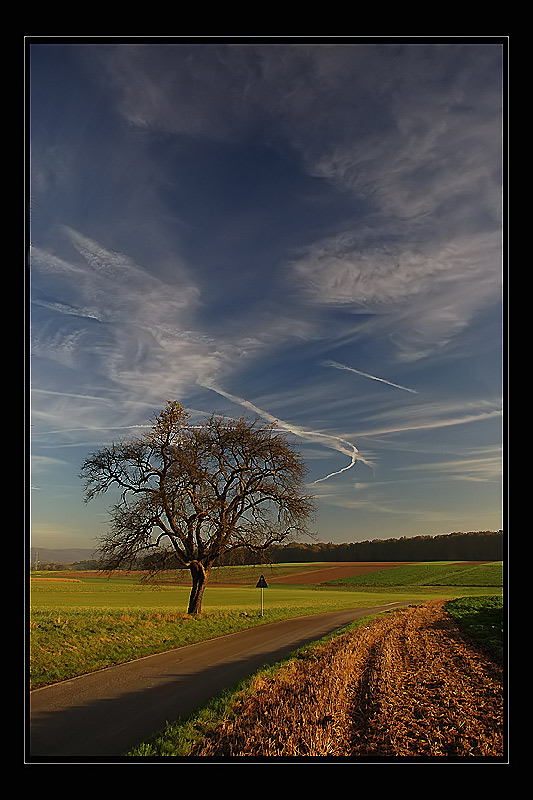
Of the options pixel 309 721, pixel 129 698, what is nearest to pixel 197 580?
pixel 129 698

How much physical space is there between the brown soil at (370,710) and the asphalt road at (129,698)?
47.3 inches

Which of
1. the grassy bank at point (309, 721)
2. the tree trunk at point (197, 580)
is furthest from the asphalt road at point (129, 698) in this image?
the tree trunk at point (197, 580)

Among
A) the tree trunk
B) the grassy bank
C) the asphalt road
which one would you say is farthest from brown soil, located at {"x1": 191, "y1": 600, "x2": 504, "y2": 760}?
the tree trunk

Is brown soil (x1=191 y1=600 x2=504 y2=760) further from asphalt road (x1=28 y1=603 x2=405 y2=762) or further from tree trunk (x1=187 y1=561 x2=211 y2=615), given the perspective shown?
tree trunk (x1=187 y1=561 x2=211 y2=615)

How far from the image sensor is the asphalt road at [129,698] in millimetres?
7574

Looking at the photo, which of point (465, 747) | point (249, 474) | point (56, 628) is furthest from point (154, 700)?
point (249, 474)

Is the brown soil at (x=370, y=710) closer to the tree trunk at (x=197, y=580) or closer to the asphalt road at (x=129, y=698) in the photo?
the asphalt road at (x=129, y=698)

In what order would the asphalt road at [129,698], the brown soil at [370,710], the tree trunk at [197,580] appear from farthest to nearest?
the tree trunk at [197,580]
the asphalt road at [129,698]
the brown soil at [370,710]

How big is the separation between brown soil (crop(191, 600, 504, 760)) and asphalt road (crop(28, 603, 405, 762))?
1.20 metres

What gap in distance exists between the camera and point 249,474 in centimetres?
2450

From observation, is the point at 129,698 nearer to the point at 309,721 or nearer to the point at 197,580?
→ the point at 309,721

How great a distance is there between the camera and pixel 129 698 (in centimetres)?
1025
